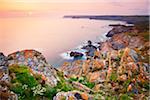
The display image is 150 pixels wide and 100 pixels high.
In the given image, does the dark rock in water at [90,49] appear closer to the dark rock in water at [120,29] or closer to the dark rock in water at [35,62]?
the dark rock in water at [120,29]

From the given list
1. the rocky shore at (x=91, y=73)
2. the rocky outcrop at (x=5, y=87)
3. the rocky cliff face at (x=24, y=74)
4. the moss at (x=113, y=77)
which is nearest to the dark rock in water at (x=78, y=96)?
the rocky shore at (x=91, y=73)

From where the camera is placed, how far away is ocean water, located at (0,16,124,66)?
2.69m

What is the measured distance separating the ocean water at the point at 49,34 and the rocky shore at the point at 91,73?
5cm

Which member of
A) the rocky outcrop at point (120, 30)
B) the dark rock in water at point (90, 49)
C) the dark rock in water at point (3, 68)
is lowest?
the dark rock in water at point (3, 68)

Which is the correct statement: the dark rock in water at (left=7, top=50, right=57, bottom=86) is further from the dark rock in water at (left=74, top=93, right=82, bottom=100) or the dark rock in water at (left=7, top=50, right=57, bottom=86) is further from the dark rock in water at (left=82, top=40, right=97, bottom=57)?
the dark rock in water at (left=82, top=40, right=97, bottom=57)

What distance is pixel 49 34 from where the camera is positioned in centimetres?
274

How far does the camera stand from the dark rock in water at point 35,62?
8.77 ft

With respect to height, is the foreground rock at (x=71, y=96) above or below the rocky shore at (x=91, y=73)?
below

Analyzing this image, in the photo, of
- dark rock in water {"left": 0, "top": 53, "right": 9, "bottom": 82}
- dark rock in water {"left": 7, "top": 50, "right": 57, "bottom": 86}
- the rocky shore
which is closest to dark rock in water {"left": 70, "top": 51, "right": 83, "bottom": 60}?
the rocky shore

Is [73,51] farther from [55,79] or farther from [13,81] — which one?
[13,81]

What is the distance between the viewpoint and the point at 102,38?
276 cm

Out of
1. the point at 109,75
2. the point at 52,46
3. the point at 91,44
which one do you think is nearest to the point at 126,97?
the point at 109,75


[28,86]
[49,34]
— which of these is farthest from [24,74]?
[49,34]

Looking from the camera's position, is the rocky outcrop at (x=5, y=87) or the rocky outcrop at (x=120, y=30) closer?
the rocky outcrop at (x=5, y=87)
